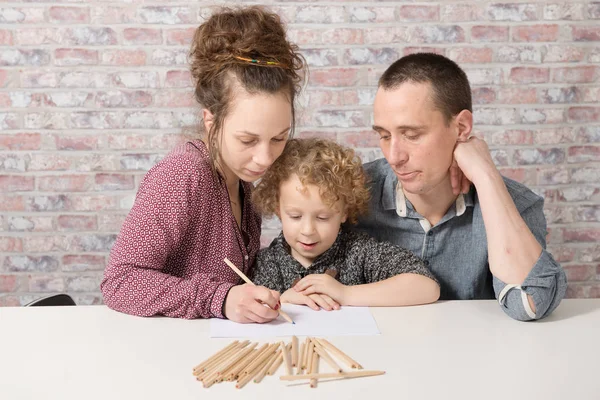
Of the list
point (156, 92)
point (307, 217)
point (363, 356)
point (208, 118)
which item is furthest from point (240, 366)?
point (156, 92)

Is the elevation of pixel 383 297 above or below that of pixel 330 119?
below

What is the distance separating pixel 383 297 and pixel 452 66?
0.70 m

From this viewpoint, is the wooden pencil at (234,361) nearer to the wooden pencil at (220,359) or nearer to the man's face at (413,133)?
the wooden pencil at (220,359)

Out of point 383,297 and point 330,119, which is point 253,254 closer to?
point 383,297

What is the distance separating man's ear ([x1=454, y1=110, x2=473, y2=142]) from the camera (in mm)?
1988

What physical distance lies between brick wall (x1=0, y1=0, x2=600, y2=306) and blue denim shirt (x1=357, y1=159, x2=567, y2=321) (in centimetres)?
125

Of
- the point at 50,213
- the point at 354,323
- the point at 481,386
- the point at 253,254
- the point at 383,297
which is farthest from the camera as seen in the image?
the point at 50,213

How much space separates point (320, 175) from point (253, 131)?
0.23 m

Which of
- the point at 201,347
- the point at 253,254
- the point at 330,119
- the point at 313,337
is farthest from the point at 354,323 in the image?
the point at 330,119

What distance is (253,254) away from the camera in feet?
6.81

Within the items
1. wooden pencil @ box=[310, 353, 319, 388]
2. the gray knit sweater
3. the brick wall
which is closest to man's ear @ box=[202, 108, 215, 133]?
the gray knit sweater

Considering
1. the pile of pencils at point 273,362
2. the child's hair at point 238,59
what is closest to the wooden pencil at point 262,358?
the pile of pencils at point 273,362

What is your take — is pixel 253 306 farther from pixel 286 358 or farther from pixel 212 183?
pixel 212 183

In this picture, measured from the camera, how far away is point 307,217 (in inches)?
76.2
